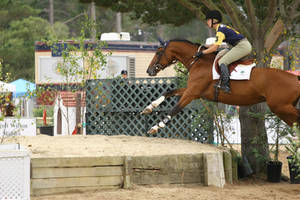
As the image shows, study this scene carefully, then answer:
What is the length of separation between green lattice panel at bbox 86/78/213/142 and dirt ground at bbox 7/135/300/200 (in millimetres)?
962

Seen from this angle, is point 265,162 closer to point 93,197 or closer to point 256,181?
point 256,181

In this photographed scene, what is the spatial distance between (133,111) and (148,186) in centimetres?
319

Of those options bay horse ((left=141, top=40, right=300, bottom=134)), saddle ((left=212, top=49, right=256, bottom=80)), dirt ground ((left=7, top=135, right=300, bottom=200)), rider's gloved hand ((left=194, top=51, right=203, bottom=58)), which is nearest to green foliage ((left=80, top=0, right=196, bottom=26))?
dirt ground ((left=7, top=135, right=300, bottom=200))

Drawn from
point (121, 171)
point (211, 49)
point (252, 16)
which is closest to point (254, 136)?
point (252, 16)

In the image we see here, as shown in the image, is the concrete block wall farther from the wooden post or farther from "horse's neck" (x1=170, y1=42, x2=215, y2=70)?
the wooden post

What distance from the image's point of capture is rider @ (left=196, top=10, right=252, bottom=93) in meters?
7.03

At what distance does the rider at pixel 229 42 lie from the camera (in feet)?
23.1

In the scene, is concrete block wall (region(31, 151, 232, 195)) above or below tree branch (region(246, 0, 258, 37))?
below

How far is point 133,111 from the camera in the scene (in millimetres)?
9680

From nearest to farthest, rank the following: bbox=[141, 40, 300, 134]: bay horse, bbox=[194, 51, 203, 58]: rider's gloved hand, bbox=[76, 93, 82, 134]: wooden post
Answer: bbox=[141, 40, 300, 134]: bay horse, bbox=[194, 51, 203, 58]: rider's gloved hand, bbox=[76, 93, 82, 134]: wooden post

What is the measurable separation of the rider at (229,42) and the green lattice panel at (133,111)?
2330 millimetres

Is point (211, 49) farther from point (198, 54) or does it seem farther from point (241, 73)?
point (241, 73)

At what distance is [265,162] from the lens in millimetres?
8852

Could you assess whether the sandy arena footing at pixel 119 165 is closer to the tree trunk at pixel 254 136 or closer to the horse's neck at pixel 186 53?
the tree trunk at pixel 254 136
